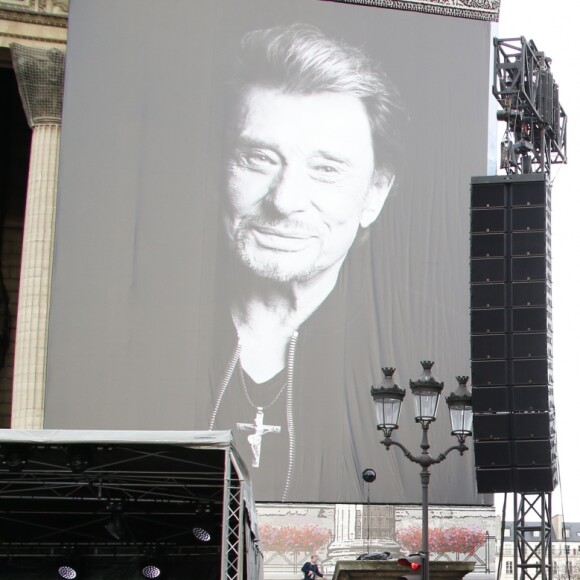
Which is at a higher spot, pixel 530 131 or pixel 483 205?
pixel 530 131

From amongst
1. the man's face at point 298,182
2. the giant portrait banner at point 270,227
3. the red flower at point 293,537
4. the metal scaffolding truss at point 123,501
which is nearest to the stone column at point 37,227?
the giant portrait banner at point 270,227

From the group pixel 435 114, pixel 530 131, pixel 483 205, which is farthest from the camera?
pixel 435 114

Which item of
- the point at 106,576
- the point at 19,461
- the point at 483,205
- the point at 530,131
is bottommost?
the point at 106,576

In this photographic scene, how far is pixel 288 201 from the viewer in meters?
26.3

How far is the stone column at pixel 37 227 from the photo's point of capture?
82.7 feet

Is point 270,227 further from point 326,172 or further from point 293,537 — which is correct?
point 293,537

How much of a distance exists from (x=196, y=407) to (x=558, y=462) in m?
7.83

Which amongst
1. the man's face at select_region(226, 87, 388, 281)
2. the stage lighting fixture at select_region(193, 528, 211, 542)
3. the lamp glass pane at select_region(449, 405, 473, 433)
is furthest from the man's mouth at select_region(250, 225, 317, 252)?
the lamp glass pane at select_region(449, 405, 473, 433)

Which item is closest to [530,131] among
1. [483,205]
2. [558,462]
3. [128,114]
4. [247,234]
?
[483,205]

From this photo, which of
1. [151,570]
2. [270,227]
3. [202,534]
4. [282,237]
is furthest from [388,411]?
[270,227]

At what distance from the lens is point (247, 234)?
2611 cm

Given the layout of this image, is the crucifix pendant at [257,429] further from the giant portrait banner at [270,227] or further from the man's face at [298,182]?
the man's face at [298,182]

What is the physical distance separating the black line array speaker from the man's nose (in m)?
6.98

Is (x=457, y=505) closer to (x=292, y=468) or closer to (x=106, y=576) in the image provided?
(x=292, y=468)
